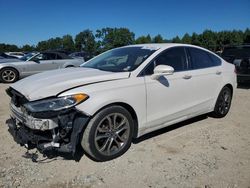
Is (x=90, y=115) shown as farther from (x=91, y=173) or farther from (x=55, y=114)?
(x=91, y=173)

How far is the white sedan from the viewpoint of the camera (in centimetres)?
347

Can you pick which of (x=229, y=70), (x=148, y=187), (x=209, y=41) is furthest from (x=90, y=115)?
(x=209, y=41)

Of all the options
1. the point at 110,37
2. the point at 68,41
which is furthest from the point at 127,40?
the point at 68,41

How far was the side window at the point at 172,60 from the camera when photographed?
4.33 m

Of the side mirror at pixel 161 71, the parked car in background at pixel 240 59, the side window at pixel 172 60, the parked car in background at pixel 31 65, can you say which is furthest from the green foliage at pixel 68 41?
the side mirror at pixel 161 71

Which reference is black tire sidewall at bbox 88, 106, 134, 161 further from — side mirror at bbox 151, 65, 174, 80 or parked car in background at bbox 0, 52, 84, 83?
parked car in background at bbox 0, 52, 84, 83

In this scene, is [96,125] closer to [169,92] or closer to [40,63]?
[169,92]

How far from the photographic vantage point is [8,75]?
467 inches

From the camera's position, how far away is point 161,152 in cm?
420

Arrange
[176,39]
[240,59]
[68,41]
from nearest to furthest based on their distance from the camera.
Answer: [240,59] → [68,41] → [176,39]

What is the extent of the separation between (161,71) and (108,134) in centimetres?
122

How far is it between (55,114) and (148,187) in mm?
1413

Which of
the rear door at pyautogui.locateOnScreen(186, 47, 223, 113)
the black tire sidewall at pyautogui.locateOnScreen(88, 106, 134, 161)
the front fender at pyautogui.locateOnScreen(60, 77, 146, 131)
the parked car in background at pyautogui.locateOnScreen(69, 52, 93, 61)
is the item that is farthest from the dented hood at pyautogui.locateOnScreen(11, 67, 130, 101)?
the parked car in background at pyautogui.locateOnScreen(69, 52, 93, 61)

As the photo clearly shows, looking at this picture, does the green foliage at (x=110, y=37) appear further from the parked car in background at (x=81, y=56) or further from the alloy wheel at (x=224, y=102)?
the alloy wheel at (x=224, y=102)
